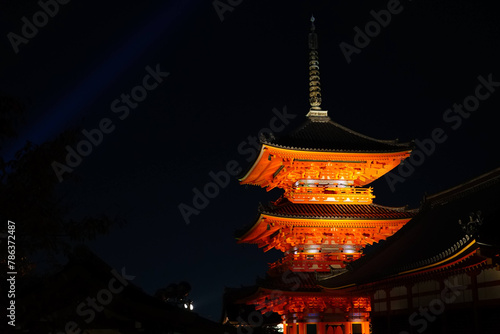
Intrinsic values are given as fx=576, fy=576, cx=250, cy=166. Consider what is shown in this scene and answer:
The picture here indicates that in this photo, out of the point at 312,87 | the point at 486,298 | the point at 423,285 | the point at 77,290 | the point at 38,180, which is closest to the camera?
the point at 38,180

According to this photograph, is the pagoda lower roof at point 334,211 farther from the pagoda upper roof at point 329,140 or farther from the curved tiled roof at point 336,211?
the pagoda upper roof at point 329,140

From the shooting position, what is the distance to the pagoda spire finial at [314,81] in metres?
34.8

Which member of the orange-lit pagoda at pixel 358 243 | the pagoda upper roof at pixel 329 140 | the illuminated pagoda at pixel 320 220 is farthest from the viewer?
the pagoda upper roof at pixel 329 140

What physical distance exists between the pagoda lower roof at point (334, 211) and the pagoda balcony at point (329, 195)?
1.06 feet

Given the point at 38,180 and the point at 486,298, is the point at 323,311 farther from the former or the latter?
the point at 38,180

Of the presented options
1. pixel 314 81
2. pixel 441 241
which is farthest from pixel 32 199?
pixel 314 81

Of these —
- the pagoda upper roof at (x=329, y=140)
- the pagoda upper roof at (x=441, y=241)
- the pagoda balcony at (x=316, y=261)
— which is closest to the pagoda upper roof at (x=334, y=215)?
the pagoda balcony at (x=316, y=261)

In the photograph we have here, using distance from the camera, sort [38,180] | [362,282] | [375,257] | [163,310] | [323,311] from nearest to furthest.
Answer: [38,180], [163,310], [362,282], [375,257], [323,311]

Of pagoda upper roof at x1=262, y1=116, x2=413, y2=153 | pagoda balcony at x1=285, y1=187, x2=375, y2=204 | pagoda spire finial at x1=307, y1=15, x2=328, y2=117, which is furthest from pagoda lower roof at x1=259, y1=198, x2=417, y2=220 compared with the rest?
pagoda spire finial at x1=307, y1=15, x2=328, y2=117

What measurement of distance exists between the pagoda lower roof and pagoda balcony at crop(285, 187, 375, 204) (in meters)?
0.32

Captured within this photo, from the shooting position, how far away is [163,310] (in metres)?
12.6

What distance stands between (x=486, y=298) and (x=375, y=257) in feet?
29.8

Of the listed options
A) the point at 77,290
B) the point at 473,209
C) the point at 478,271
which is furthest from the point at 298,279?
the point at 77,290

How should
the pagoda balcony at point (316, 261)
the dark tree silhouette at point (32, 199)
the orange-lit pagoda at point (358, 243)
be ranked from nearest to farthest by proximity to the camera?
the dark tree silhouette at point (32, 199) < the orange-lit pagoda at point (358, 243) < the pagoda balcony at point (316, 261)
